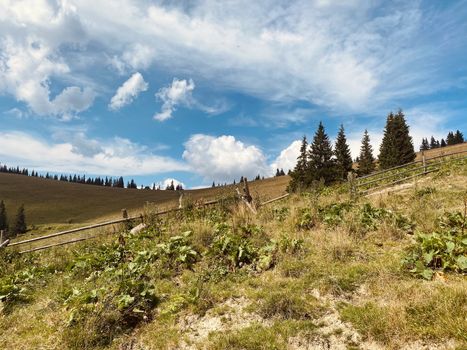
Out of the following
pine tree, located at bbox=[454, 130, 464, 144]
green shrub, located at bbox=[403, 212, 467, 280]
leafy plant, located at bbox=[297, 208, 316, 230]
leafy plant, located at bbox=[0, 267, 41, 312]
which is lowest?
leafy plant, located at bbox=[0, 267, 41, 312]

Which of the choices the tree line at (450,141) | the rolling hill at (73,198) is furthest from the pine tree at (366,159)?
the tree line at (450,141)

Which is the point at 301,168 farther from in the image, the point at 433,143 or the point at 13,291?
the point at 433,143

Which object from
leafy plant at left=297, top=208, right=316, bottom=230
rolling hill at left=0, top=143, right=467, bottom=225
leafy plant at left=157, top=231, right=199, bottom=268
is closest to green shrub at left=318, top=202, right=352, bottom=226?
leafy plant at left=297, top=208, right=316, bottom=230

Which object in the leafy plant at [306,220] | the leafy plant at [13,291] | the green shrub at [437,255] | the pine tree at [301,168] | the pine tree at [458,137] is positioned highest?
the pine tree at [458,137]

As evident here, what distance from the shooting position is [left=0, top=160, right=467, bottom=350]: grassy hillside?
4.41 m

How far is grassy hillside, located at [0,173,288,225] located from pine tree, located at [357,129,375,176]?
1041 inches

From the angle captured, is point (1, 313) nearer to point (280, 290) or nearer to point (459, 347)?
point (280, 290)

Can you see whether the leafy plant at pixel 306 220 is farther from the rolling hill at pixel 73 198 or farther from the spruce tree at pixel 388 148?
the rolling hill at pixel 73 198

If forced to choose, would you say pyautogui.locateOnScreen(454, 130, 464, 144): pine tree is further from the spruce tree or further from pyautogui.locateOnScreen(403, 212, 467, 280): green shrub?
pyautogui.locateOnScreen(403, 212, 467, 280): green shrub

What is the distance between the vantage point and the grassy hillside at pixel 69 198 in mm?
94062

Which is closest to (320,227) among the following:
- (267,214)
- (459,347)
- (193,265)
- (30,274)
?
(267,214)

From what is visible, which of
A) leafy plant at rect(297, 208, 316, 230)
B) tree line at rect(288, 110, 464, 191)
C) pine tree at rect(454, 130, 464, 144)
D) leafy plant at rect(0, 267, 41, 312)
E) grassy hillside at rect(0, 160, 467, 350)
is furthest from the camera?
pine tree at rect(454, 130, 464, 144)

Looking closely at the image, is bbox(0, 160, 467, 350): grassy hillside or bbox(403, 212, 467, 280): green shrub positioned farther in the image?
bbox(403, 212, 467, 280): green shrub

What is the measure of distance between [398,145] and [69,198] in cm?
10808
